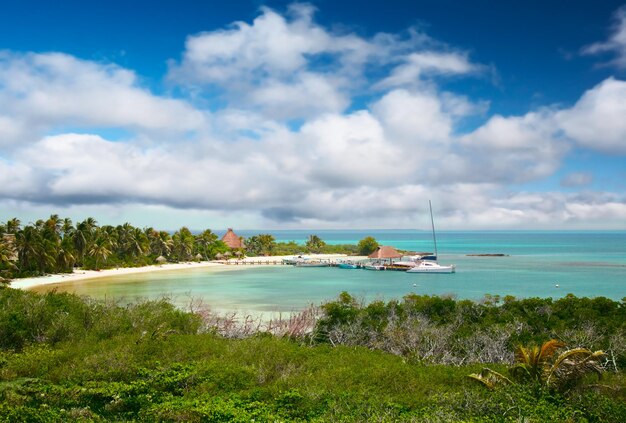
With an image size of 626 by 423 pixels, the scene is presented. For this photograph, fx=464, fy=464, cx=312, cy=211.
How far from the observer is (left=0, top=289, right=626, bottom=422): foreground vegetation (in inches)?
340

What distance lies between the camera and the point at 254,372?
1085 centimetres

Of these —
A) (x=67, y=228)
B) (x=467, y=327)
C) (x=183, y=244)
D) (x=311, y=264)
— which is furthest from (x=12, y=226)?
(x=467, y=327)

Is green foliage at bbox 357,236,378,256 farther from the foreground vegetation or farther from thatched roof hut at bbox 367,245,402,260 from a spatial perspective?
the foreground vegetation

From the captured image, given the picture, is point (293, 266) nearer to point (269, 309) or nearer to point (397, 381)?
point (269, 309)

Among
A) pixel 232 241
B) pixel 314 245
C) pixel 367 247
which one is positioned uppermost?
pixel 232 241

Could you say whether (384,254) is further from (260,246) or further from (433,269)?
(260,246)

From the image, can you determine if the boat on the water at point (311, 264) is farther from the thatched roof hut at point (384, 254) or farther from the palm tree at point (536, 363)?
the palm tree at point (536, 363)

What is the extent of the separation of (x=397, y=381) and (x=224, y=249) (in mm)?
71759

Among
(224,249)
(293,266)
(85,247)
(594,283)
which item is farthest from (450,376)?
(224,249)

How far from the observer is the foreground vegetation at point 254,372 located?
8.62m

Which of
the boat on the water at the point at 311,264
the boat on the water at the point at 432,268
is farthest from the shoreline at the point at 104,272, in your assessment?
the boat on the water at the point at 432,268

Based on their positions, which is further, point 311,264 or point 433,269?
point 311,264

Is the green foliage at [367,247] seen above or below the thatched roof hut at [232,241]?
below

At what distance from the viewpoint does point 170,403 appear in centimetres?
920
